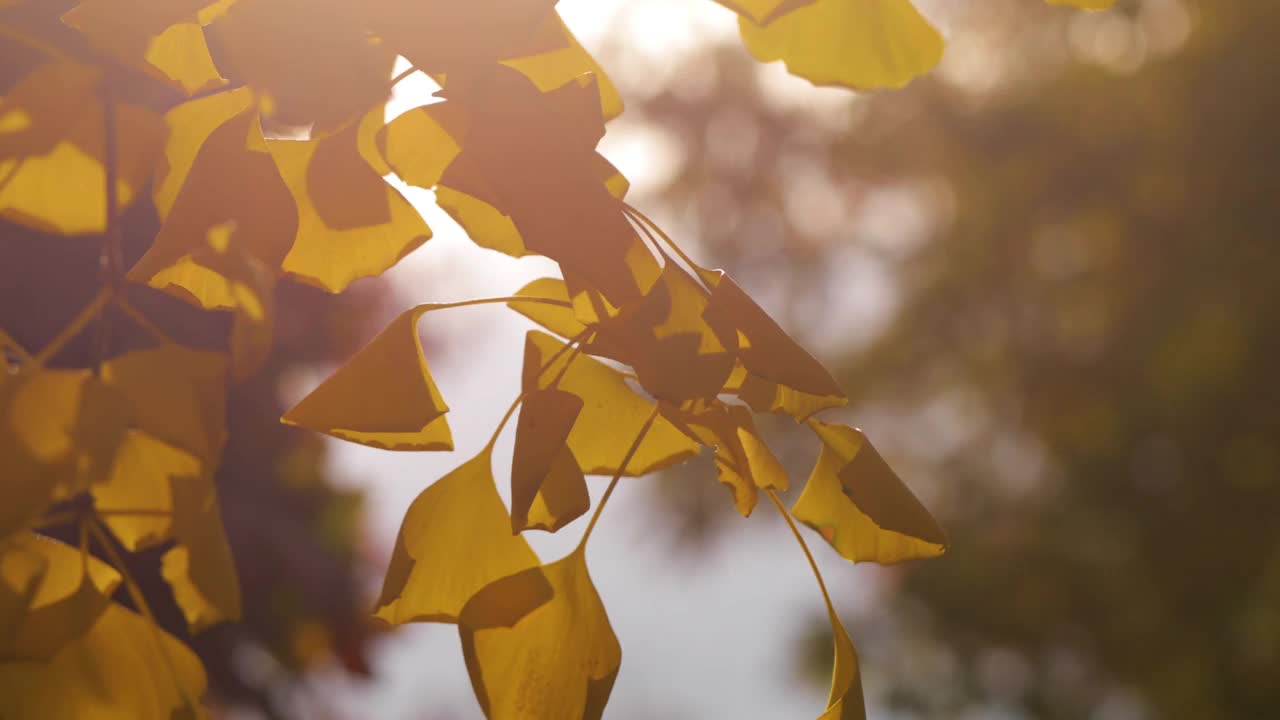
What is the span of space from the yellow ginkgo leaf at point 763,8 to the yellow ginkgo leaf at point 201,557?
22 centimetres

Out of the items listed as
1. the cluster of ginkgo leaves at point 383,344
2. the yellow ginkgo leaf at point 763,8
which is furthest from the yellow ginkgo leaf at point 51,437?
the yellow ginkgo leaf at point 763,8

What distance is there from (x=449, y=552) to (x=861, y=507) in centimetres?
12

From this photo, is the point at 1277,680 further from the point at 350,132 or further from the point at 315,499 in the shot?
the point at 350,132

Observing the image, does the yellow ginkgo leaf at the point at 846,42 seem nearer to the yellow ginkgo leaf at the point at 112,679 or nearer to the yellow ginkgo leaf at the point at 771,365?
the yellow ginkgo leaf at the point at 771,365

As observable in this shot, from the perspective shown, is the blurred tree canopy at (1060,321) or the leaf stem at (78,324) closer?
the leaf stem at (78,324)

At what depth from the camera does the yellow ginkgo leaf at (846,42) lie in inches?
15.4

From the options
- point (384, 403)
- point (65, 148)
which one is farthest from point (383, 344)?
point (65, 148)

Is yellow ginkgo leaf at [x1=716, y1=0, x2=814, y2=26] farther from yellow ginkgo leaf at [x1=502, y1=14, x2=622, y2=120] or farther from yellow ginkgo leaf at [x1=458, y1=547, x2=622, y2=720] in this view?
yellow ginkgo leaf at [x1=458, y1=547, x2=622, y2=720]

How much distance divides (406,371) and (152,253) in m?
0.07

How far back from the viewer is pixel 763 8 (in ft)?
1.06

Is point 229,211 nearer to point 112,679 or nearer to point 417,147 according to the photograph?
point 417,147

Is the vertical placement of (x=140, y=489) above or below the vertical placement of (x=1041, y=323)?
above

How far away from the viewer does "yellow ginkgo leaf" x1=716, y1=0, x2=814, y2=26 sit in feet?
1.04

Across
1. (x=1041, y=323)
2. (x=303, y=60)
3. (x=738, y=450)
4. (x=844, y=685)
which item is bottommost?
(x=1041, y=323)
